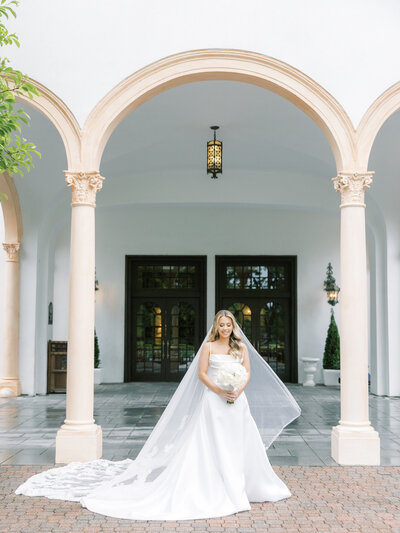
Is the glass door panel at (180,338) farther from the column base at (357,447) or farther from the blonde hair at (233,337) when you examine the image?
the blonde hair at (233,337)

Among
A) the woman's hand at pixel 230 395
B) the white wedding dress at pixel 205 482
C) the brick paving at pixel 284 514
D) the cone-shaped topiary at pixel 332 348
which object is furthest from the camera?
the cone-shaped topiary at pixel 332 348

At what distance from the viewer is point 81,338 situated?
6.63m

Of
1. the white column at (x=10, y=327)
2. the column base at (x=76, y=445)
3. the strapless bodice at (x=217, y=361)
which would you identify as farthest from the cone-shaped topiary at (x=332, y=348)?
the strapless bodice at (x=217, y=361)

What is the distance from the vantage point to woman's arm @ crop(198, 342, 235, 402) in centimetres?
508

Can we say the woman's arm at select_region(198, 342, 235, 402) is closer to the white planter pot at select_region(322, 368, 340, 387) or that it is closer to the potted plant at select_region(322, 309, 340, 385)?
the potted plant at select_region(322, 309, 340, 385)

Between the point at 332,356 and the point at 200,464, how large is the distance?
933 cm

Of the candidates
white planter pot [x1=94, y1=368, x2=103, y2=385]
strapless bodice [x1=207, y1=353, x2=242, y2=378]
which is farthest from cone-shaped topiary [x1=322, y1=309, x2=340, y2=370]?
strapless bodice [x1=207, y1=353, x2=242, y2=378]

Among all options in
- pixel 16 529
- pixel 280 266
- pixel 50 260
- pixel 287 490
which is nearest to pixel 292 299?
pixel 280 266

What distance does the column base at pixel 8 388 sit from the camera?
11.0 metres

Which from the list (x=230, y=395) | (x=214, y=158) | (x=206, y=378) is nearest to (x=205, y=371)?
(x=206, y=378)

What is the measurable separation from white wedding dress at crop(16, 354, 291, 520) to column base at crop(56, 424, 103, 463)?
3.17 feet

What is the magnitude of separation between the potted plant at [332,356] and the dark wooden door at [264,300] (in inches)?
37.1

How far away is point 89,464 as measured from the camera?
6.12 meters

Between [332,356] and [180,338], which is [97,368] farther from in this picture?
[332,356]
